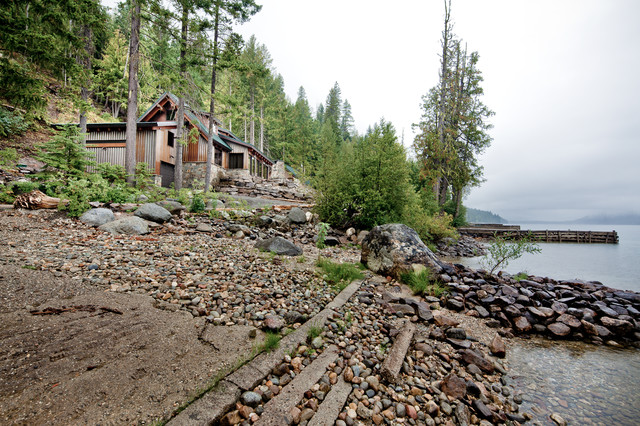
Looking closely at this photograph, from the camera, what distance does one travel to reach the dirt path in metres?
1.61

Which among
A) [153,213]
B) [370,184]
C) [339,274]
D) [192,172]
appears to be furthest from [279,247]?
[192,172]

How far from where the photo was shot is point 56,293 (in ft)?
9.57

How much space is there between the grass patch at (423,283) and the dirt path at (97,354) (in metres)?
3.87

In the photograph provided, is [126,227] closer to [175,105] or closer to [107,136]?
[175,105]

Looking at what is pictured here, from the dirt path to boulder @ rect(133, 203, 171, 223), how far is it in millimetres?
4142

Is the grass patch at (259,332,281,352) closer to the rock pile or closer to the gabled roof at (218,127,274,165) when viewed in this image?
the rock pile

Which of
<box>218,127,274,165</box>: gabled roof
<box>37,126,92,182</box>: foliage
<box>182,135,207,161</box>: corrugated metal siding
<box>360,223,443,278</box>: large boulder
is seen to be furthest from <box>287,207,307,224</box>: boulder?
<box>218,127,274,165</box>: gabled roof

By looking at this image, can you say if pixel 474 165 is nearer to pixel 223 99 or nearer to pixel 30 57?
pixel 223 99

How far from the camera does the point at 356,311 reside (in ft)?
12.7

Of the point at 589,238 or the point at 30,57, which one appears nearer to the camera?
the point at 30,57

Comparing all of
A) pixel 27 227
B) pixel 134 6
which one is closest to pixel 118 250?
pixel 27 227

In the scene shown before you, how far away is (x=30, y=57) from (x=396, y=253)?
7637mm

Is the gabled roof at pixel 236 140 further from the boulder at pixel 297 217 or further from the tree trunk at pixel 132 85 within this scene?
the boulder at pixel 297 217

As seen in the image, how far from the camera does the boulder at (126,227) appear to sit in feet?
19.4
